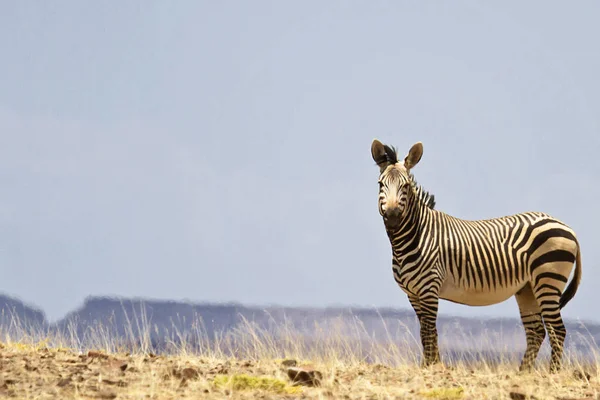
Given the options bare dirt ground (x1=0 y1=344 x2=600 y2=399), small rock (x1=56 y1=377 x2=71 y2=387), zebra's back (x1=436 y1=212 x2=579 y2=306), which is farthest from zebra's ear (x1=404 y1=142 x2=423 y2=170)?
small rock (x1=56 y1=377 x2=71 y2=387)

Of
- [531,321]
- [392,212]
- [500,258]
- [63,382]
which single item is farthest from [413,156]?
[63,382]

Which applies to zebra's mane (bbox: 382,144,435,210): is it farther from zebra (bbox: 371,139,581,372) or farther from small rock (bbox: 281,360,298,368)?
small rock (bbox: 281,360,298,368)

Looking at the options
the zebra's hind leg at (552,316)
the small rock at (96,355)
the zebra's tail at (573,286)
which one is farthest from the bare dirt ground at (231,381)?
the zebra's tail at (573,286)

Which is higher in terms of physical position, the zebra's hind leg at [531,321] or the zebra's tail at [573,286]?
the zebra's tail at [573,286]

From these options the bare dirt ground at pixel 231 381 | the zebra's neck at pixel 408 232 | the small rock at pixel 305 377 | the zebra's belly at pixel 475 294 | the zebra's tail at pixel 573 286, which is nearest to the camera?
the bare dirt ground at pixel 231 381

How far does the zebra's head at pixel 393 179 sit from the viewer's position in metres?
12.5

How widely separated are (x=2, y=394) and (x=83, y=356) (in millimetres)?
2701

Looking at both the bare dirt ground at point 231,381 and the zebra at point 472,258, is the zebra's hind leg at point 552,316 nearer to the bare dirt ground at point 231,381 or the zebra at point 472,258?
the zebra at point 472,258

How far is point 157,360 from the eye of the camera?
1030cm

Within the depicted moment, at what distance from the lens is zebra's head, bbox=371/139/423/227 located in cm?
1251

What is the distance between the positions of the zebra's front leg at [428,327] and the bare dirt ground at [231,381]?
1397 millimetres

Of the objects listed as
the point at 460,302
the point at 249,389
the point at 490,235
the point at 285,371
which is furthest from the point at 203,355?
the point at 490,235

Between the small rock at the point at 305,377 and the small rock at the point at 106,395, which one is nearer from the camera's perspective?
the small rock at the point at 106,395

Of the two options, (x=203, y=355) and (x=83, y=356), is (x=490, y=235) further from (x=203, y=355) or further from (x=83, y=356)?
(x=83, y=356)
